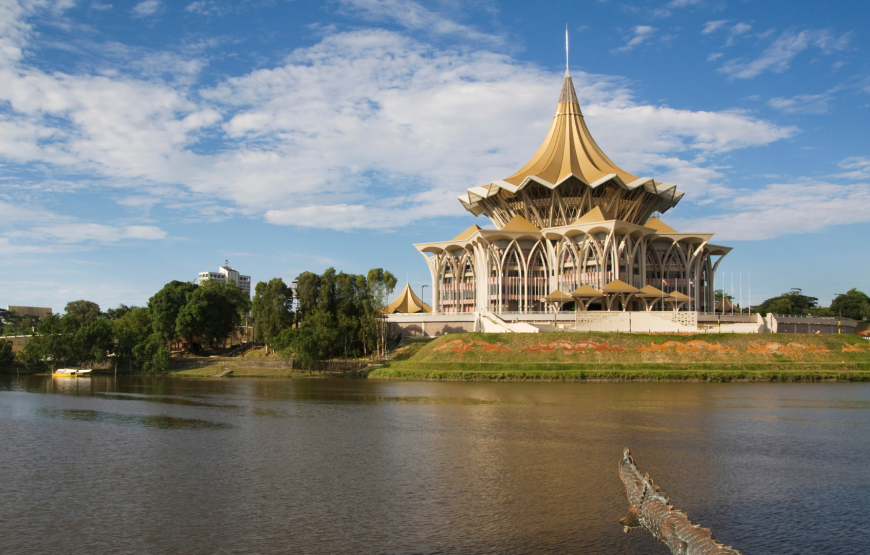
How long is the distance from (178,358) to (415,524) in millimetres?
62616

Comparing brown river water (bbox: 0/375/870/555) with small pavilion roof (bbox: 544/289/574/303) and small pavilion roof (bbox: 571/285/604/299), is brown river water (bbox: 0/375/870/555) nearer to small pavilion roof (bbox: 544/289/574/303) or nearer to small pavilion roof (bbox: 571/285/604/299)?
small pavilion roof (bbox: 571/285/604/299)

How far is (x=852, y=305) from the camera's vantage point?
336 ft

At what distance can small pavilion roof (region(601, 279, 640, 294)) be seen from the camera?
65688 mm

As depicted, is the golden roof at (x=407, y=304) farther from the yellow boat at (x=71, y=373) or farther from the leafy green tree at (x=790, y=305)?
the leafy green tree at (x=790, y=305)

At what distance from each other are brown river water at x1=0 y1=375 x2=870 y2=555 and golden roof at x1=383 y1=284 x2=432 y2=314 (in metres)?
54.3

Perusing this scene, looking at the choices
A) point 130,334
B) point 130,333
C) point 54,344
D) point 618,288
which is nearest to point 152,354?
point 130,334

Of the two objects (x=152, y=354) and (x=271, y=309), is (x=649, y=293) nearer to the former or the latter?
(x=271, y=309)

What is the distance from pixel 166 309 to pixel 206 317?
4232 mm

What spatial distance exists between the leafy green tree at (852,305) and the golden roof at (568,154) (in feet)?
156

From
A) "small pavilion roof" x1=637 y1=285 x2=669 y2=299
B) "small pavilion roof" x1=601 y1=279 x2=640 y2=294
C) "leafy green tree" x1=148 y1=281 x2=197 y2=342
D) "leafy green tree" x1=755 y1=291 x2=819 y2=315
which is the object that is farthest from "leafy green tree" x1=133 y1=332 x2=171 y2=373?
"leafy green tree" x1=755 y1=291 x2=819 y2=315

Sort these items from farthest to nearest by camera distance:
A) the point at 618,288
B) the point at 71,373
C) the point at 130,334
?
1. the point at 130,334
2. the point at 618,288
3. the point at 71,373

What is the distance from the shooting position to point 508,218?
8512 cm

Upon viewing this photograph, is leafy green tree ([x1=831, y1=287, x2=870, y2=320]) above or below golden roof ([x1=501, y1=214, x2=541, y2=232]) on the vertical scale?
below

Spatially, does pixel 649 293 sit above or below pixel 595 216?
below
